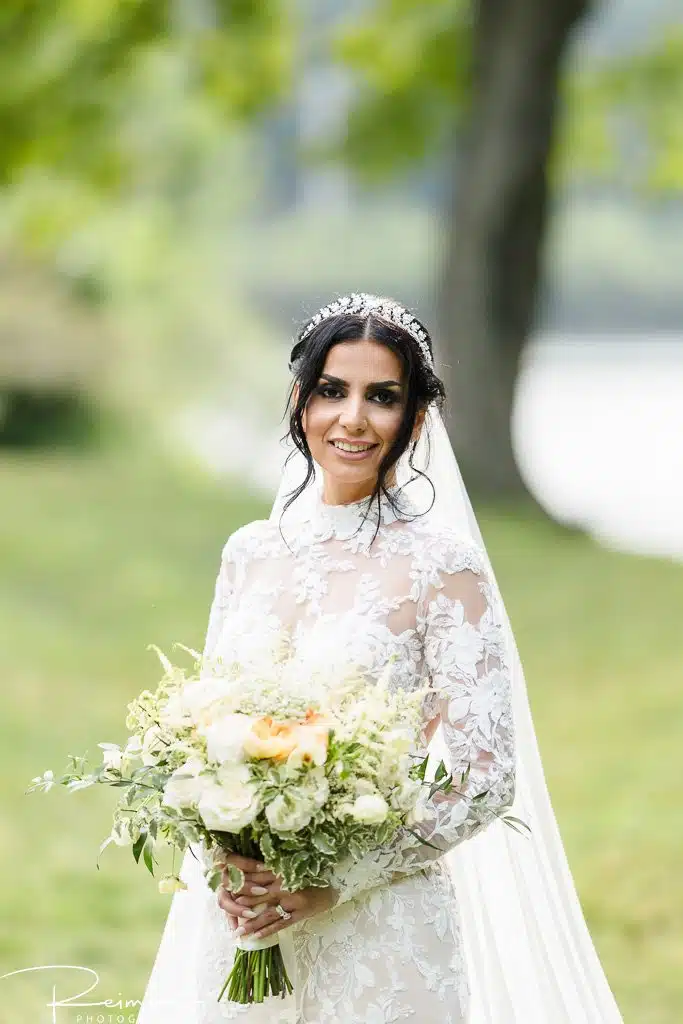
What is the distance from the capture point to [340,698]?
249 centimetres

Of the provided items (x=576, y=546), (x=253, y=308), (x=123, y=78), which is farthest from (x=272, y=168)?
(x=576, y=546)

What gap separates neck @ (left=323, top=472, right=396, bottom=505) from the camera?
118 inches

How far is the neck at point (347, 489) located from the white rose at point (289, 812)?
87 cm

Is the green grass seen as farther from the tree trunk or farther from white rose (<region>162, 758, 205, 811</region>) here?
white rose (<region>162, 758, 205, 811</region>)

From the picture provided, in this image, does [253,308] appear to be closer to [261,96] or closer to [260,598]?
[261,96]

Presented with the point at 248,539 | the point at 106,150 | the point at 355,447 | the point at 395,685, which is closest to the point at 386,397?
the point at 355,447

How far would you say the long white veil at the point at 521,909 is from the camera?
3371 mm

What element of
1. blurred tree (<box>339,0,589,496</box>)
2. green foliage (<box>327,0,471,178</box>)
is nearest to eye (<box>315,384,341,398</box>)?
blurred tree (<box>339,0,589,496</box>)

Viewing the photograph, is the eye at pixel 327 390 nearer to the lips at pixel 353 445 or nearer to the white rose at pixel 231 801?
the lips at pixel 353 445

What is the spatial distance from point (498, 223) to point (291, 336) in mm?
3824

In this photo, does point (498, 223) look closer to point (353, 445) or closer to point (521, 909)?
point (521, 909)

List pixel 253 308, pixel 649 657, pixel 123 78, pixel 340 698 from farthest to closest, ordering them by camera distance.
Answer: pixel 253 308 < pixel 123 78 < pixel 649 657 < pixel 340 698

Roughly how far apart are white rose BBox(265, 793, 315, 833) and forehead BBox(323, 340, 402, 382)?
0.96 metres

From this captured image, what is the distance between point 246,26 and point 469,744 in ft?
39.5
